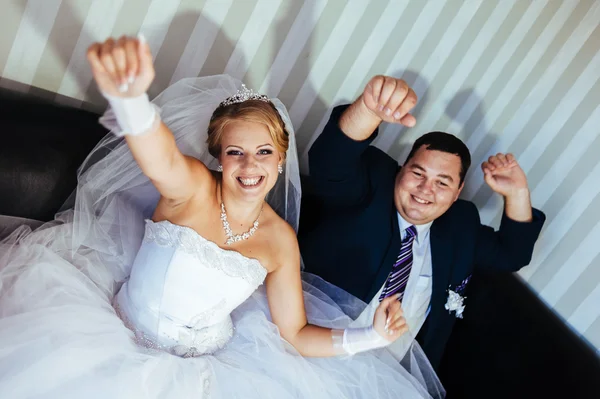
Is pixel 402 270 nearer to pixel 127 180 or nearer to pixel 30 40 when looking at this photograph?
pixel 127 180

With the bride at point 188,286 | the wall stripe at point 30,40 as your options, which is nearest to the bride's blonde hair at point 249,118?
the bride at point 188,286

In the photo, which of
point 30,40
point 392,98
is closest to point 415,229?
point 392,98

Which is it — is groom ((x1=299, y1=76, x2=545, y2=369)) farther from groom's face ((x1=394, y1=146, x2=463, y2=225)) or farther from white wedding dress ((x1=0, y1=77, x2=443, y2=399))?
white wedding dress ((x1=0, y1=77, x2=443, y2=399))

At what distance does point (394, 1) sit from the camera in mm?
1931

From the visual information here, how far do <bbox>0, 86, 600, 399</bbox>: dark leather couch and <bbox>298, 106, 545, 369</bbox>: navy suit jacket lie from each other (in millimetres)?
130

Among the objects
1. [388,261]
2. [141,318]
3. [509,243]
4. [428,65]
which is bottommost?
[141,318]

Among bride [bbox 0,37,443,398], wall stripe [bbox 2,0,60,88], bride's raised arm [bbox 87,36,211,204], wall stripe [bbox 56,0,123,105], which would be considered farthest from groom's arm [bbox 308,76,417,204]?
wall stripe [bbox 2,0,60,88]

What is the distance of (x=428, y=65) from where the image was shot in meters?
2.06

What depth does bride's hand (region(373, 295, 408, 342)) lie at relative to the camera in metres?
1.49

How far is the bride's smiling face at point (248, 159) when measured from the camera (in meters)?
1.45

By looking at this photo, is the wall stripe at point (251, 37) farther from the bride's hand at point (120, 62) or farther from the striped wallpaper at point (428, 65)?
the bride's hand at point (120, 62)

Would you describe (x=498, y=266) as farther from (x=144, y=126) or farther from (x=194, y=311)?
(x=144, y=126)

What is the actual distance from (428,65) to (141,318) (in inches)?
55.5

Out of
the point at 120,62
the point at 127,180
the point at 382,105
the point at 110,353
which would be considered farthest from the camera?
the point at 127,180
